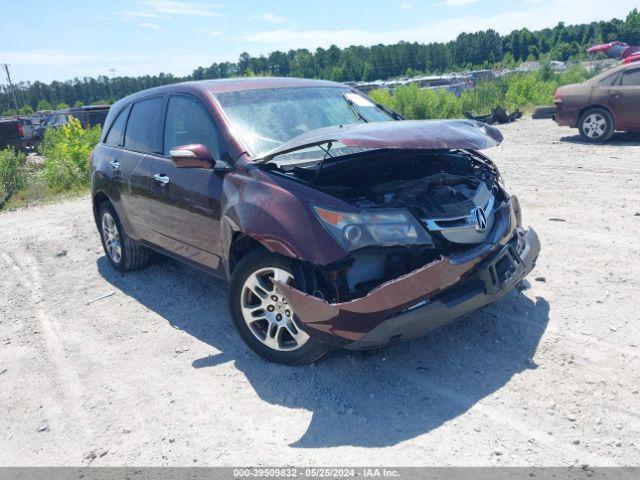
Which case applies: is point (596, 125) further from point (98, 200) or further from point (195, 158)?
point (195, 158)

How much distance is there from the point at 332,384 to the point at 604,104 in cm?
1033

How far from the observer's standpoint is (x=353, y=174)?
3844 mm

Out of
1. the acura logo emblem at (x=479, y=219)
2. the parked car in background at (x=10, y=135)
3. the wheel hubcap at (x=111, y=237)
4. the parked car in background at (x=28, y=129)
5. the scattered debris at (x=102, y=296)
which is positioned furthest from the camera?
the parked car in background at (x=28, y=129)

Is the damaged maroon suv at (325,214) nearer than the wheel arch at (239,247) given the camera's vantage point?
Yes

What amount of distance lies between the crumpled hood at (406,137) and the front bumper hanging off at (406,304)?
0.69 metres

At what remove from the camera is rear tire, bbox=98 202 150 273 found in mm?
5855

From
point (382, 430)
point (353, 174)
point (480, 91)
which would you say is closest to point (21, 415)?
point (382, 430)

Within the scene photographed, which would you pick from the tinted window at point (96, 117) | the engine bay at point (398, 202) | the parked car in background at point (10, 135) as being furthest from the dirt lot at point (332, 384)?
the tinted window at point (96, 117)

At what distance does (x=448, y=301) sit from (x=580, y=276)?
2.16m

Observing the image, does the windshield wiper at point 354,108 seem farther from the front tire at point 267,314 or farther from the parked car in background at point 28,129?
the parked car in background at point 28,129

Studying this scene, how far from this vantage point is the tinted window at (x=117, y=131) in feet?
18.8

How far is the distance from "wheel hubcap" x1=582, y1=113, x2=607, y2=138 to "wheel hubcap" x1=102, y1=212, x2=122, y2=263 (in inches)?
387

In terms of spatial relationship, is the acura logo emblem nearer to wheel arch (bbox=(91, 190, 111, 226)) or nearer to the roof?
the roof

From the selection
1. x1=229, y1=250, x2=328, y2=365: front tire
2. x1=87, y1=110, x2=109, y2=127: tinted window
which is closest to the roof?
x1=229, y1=250, x2=328, y2=365: front tire
